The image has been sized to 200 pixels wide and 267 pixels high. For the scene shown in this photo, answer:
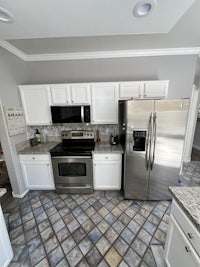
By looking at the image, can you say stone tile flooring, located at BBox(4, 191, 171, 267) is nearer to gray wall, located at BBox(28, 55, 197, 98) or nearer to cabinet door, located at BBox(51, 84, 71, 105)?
cabinet door, located at BBox(51, 84, 71, 105)

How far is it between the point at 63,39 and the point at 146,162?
250cm

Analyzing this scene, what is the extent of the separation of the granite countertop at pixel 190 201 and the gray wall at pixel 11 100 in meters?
2.59

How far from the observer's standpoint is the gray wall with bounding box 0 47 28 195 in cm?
216

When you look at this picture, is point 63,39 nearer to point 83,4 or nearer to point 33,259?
point 83,4

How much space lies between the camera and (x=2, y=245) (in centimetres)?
134

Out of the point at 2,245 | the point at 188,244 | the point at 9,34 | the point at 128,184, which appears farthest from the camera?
the point at 128,184

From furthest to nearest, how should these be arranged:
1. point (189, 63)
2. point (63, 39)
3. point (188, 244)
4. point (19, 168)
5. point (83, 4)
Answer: point (189, 63) < point (19, 168) < point (63, 39) < point (83, 4) < point (188, 244)

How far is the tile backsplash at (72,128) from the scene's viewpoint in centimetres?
288

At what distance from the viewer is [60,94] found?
2.51 m

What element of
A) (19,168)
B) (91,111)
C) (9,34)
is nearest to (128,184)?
(91,111)

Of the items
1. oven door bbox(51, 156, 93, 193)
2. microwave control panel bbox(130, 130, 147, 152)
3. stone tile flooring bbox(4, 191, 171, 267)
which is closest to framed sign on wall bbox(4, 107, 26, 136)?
oven door bbox(51, 156, 93, 193)

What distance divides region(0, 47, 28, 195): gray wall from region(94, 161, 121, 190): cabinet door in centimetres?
A: 152

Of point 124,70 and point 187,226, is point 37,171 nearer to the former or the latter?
point 187,226

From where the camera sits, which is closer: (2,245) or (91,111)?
(2,245)
